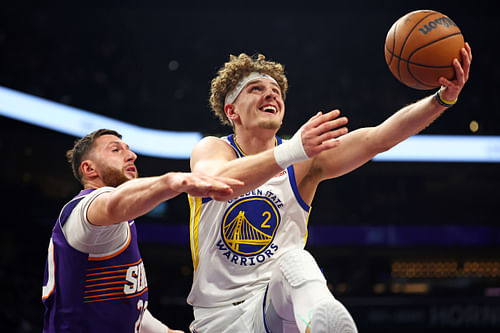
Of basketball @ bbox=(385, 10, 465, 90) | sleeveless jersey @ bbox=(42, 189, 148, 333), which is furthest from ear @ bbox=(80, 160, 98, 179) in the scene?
basketball @ bbox=(385, 10, 465, 90)

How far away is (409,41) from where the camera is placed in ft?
9.82

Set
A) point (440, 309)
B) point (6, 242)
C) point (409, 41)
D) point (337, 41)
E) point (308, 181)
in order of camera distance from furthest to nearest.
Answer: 1. point (337, 41)
2. point (6, 242)
3. point (440, 309)
4. point (308, 181)
5. point (409, 41)

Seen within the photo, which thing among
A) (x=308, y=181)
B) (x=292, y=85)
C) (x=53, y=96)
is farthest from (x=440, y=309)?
(x=53, y=96)

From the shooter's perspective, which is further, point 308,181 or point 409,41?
point 308,181

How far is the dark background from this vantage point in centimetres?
834

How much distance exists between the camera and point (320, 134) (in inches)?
98.0

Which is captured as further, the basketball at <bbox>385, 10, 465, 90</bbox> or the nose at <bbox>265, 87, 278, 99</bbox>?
the nose at <bbox>265, 87, 278, 99</bbox>

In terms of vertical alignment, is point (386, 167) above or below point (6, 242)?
above

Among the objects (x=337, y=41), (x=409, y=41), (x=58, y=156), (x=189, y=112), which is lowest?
(x=409, y=41)

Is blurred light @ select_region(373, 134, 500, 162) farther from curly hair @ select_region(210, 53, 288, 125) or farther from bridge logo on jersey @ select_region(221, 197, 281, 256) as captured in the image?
bridge logo on jersey @ select_region(221, 197, 281, 256)

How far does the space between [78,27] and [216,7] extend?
9.25ft

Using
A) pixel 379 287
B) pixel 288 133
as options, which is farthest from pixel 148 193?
pixel 379 287

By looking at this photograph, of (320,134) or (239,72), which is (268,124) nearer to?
(239,72)

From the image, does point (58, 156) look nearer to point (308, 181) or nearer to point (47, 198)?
point (47, 198)
